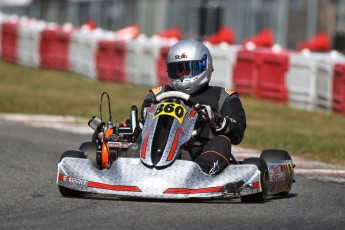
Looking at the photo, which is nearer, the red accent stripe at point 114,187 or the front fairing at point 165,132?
the red accent stripe at point 114,187

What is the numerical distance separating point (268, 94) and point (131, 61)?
523cm

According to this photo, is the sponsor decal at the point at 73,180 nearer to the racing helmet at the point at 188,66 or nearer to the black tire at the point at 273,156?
the racing helmet at the point at 188,66

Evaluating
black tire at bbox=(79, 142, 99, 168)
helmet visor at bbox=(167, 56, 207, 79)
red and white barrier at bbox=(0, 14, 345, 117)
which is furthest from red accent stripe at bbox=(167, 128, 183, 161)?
red and white barrier at bbox=(0, 14, 345, 117)

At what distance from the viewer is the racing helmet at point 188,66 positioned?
8992mm

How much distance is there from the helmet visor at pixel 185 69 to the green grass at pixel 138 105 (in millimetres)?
3910

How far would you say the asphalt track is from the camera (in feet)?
22.7

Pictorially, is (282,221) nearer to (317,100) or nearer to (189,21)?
(317,100)

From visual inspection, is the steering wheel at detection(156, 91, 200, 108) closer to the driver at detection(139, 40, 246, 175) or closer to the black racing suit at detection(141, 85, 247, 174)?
the driver at detection(139, 40, 246, 175)

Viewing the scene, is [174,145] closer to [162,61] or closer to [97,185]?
[97,185]

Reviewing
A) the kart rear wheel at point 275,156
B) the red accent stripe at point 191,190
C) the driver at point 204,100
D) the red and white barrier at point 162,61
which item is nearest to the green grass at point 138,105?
the red and white barrier at point 162,61

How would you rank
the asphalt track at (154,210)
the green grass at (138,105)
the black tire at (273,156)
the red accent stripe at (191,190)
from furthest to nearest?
the green grass at (138,105)
the black tire at (273,156)
the red accent stripe at (191,190)
the asphalt track at (154,210)

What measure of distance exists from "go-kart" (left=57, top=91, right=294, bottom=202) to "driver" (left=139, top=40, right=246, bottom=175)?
11 centimetres

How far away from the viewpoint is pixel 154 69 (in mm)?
24016

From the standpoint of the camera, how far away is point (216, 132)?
28.2 ft
